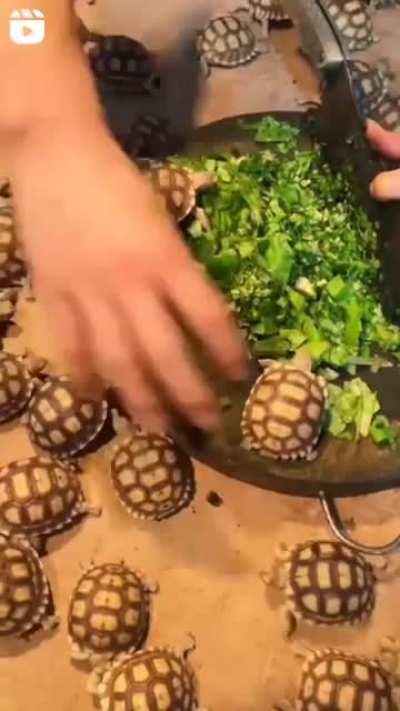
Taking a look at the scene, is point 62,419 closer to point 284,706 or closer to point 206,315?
point 284,706

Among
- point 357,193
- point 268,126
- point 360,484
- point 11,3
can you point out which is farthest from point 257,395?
point 11,3

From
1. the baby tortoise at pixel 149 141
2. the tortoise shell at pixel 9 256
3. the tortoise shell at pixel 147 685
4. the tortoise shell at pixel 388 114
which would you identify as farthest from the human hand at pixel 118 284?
the tortoise shell at pixel 388 114

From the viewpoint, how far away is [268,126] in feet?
4.49

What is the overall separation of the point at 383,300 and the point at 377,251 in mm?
55

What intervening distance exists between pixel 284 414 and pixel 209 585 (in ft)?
0.64

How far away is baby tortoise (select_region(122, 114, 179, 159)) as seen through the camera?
137 centimetres

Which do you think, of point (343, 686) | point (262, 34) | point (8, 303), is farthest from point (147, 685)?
point (262, 34)

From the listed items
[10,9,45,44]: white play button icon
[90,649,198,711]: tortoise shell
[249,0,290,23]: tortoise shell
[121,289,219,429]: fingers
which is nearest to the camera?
[121,289,219,429]: fingers

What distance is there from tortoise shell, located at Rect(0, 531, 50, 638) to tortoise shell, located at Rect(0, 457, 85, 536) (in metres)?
0.02

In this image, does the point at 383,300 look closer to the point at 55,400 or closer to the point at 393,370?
the point at 393,370

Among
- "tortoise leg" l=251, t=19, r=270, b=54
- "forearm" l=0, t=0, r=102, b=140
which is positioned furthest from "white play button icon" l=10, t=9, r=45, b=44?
"tortoise leg" l=251, t=19, r=270, b=54

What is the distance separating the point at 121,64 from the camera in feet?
4.66

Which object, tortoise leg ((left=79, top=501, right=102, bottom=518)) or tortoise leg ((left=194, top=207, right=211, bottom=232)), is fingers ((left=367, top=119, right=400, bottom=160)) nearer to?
tortoise leg ((left=194, top=207, right=211, bottom=232))

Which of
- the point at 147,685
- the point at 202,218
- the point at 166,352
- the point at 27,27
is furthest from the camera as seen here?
the point at 202,218
